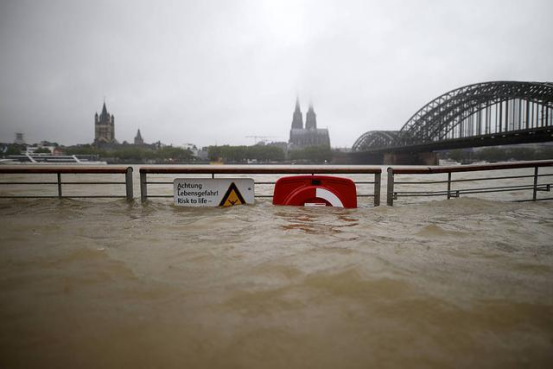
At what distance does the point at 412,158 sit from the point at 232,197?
80.2m

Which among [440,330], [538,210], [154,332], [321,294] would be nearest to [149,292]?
[154,332]

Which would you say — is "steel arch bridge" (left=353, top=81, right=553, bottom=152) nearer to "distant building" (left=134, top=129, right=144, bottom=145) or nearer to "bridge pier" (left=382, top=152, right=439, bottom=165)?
"bridge pier" (left=382, top=152, right=439, bottom=165)

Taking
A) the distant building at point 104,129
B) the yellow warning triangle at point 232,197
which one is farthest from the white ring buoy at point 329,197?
the distant building at point 104,129

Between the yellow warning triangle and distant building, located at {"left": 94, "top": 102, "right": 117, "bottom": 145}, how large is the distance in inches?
6412

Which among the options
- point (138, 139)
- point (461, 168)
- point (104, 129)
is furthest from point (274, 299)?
point (138, 139)

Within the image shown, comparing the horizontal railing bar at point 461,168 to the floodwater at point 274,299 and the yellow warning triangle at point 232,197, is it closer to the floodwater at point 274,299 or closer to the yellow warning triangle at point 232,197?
the floodwater at point 274,299

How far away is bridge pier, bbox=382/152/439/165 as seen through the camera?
237ft

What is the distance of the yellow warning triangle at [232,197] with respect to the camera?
6436 millimetres

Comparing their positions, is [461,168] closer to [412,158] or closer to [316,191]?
[316,191]

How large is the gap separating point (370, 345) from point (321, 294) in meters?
0.57

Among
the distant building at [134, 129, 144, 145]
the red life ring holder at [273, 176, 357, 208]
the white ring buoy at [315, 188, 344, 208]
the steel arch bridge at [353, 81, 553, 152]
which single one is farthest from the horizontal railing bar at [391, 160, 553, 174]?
the distant building at [134, 129, 144, 145]

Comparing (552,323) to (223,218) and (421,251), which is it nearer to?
(421,251)

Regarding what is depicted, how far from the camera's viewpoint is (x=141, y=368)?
4.71 ft

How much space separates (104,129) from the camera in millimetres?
149500
